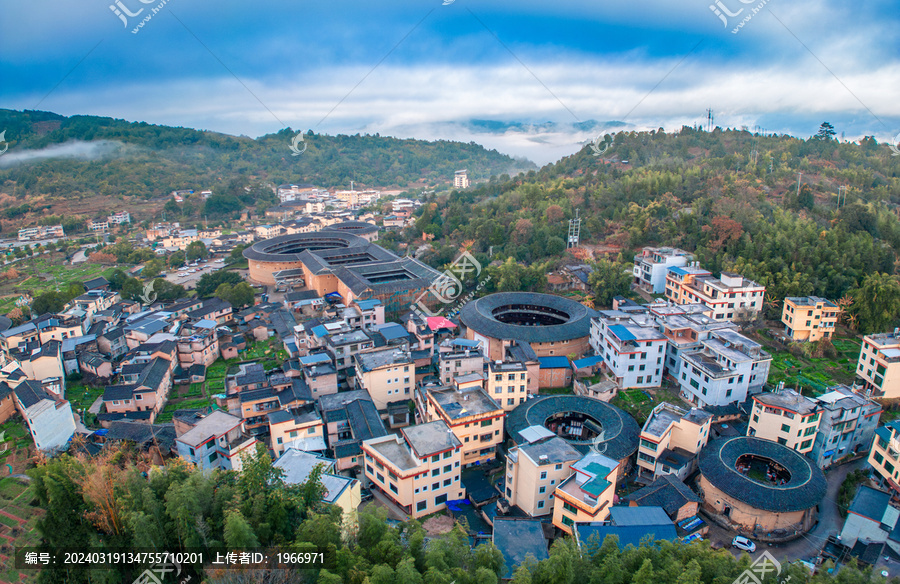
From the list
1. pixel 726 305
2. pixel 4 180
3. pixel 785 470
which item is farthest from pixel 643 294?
pixel 4 180

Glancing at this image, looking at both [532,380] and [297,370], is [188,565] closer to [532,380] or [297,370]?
[297,370]

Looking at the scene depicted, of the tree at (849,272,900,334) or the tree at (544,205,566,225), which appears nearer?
the tree at (849,272,900,334)

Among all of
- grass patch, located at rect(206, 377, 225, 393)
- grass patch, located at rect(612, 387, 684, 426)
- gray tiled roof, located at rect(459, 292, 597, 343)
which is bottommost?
grass patch, located at rect(206, 377, 225, 393)

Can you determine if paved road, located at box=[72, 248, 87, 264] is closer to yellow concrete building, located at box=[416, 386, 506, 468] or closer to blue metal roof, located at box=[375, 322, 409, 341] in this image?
blue metal roof, located at box=[375, 322, 409, 341]

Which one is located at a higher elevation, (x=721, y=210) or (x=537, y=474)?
(x=721, y=210)

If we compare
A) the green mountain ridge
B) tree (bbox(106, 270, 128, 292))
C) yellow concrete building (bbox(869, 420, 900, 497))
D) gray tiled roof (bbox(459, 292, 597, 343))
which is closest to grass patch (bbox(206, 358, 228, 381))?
gray tiled roof (bbox(459, 292, 597, 343))

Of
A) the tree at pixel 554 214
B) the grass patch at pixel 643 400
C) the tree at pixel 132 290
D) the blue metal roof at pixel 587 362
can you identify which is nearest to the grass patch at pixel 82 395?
the tree at pixel 132 290

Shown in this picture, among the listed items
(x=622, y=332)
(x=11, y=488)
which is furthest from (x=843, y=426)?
(x=11, y=488)

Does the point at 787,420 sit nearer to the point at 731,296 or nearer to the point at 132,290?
the point at 731,296
